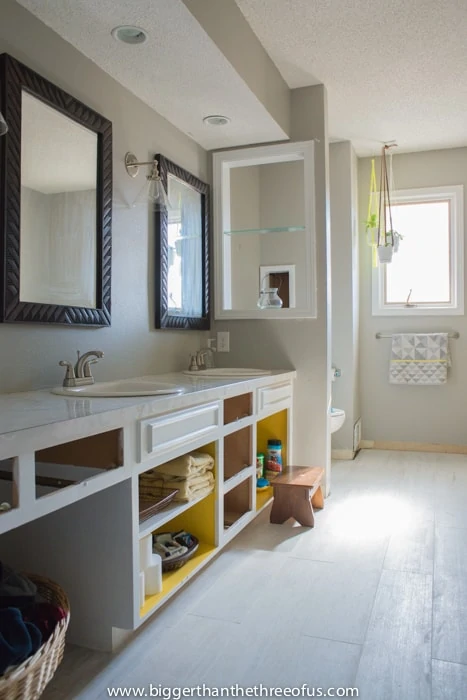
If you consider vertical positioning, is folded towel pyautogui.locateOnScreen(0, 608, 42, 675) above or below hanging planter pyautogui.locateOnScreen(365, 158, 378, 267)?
below

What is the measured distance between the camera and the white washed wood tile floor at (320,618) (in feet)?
4.66

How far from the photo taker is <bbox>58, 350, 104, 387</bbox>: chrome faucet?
6.06 ft

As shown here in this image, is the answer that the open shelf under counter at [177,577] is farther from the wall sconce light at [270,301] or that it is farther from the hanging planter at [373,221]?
the hanging planter at [373,221]

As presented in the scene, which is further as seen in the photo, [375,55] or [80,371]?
[375,55]

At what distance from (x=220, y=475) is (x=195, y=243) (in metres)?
1.38

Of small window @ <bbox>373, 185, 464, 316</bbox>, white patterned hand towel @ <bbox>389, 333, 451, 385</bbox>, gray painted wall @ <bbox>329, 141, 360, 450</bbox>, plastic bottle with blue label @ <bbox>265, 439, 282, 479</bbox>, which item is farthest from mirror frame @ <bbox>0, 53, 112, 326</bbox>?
small window @ <bbox>373, 185, 464, 316</bbox>

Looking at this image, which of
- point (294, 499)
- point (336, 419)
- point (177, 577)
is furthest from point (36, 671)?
point (336, 419)

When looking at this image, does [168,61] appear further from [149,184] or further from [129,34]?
[149,184]

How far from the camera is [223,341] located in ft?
10.4

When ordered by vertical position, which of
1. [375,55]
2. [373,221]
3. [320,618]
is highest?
[375,55]

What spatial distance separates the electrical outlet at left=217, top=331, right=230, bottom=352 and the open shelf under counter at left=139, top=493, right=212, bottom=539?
131 cm

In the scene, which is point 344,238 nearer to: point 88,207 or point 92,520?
point 88,207

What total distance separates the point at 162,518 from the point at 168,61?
1.68m

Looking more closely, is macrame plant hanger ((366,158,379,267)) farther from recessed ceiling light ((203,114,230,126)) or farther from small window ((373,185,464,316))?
recessed ceiling light ((203,114,230,126))
